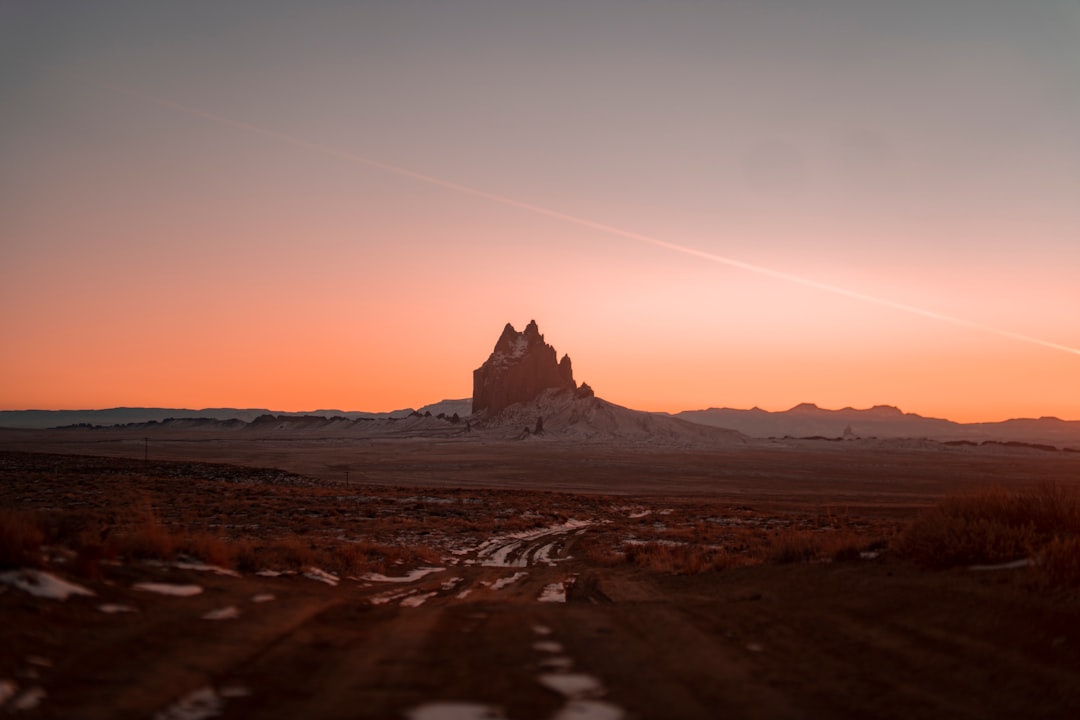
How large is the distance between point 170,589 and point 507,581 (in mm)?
8461

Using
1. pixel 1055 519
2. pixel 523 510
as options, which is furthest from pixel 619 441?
pixel 1055 519

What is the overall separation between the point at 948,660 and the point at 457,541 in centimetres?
1987

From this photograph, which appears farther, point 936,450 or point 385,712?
point 936,450

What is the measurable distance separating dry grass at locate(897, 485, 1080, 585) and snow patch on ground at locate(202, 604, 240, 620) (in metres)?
→ 9.56

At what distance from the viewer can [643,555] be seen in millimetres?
19453

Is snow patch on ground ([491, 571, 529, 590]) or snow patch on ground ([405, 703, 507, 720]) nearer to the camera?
snow patch on ground ([405, 703, 507, 720])

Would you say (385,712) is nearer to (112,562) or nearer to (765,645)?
(765,645)

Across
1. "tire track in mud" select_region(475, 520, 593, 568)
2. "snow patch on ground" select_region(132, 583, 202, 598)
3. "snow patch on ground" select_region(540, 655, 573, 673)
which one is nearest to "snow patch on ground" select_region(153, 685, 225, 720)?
"snow patch on ground" select_region(540, 655, 573, 673)

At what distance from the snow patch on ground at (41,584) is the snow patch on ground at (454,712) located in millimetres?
4495

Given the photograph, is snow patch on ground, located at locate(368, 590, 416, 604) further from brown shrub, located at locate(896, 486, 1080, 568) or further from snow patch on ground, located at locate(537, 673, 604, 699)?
brown shrub, located at locate(896, 486, 1080, 568)

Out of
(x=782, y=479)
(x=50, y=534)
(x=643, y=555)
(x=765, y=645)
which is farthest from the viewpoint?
(x=782, y=479)

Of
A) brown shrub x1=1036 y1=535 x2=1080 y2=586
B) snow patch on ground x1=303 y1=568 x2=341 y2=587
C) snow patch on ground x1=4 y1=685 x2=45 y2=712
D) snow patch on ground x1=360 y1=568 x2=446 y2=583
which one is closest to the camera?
snow patch on ground x1=4 y1=685 x2=45 y2=712

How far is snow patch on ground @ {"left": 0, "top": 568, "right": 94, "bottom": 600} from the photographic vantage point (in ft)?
22.7

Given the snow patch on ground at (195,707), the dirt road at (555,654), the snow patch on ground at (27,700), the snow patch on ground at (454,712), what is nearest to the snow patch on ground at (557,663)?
the dirt road at (555,654)
